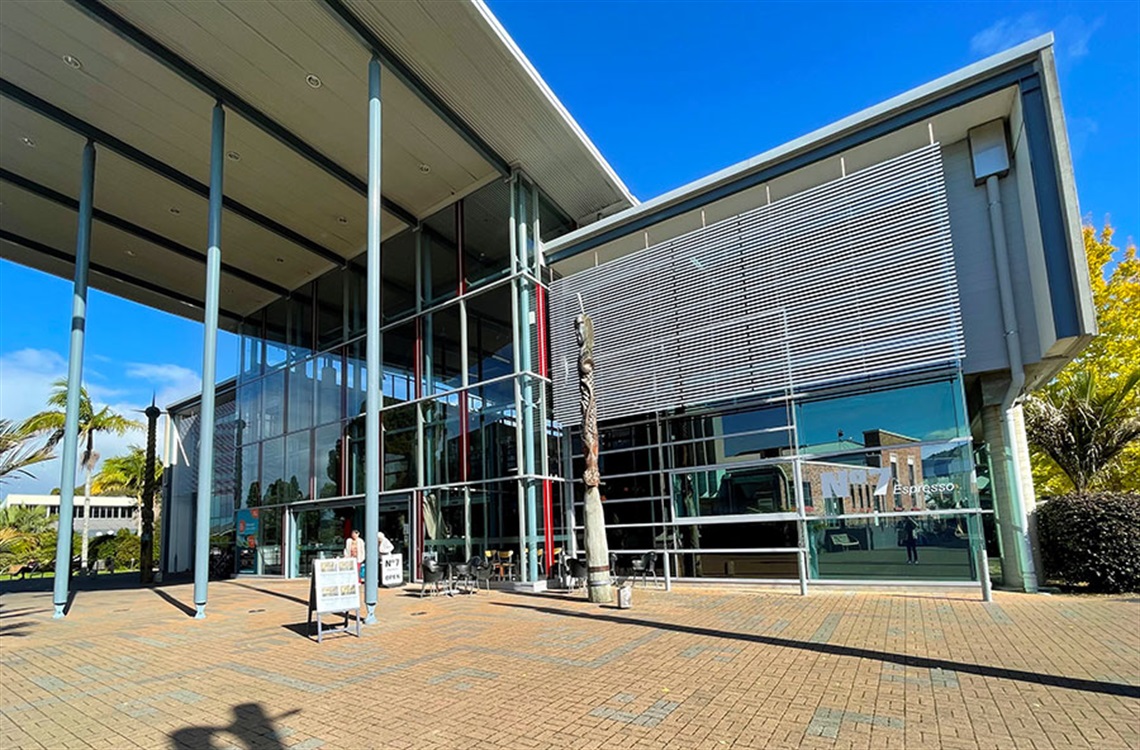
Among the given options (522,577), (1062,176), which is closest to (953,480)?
(1062,176)

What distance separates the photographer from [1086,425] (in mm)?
13359

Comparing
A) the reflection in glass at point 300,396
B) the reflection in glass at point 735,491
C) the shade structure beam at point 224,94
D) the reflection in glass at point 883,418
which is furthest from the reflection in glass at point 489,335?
the reflection in glass at point 300,396

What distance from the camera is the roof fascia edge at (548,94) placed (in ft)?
41.7

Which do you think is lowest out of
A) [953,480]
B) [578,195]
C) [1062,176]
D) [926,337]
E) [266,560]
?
[266,560]

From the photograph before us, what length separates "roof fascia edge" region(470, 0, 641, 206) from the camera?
12.7 m

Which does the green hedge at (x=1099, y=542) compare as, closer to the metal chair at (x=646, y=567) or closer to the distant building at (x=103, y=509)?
the metal chair at (x=646, y=567)

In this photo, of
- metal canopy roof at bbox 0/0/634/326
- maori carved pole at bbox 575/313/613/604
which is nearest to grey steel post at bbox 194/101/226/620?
metal canopy roof at bbox 0/0/634/326

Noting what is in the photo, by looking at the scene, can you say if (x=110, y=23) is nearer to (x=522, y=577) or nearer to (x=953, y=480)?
(x=522, y=577)

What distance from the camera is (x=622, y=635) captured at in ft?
27.5

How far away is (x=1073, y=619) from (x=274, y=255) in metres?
22.0

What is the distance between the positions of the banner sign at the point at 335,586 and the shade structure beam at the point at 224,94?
11.0 meters

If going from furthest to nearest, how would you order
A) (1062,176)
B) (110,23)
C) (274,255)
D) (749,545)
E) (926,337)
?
(274,255)
(749,545)
(110,23)
(926,337)
(1062,176)

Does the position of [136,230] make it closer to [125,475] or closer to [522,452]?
[522,452]

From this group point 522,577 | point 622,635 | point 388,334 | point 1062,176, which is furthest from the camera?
point 388,334
